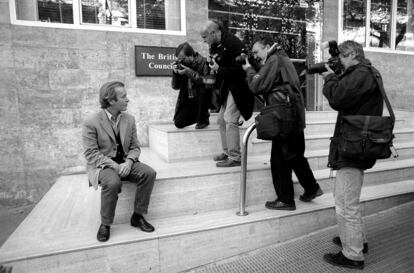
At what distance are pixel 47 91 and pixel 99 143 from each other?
2467mm

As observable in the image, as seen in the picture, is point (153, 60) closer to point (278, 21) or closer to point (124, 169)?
point (124, 169)

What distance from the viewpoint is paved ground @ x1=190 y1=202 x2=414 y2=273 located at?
9.02 ft

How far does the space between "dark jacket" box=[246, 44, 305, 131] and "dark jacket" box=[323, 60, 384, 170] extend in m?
0.48

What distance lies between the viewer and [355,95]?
244 centimetres

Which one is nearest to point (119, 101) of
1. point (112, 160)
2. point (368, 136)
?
point (112, 160)

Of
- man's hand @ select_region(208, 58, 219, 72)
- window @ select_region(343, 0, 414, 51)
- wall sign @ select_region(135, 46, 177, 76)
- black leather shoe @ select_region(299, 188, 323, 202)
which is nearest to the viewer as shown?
black leather shoe @ select_region(299, 188, 323, 202)

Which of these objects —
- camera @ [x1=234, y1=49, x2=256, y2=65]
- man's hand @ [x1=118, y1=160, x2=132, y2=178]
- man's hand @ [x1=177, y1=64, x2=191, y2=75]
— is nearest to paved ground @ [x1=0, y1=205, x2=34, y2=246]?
man's hand @ [x1=118, y1=160, x2=132, y2=178]

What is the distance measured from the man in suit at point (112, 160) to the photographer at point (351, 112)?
5.29ft

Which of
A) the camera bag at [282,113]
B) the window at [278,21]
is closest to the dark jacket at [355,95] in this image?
the camera bag at [282,113]

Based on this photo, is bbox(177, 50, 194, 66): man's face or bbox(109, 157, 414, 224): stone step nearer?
bbox(109, 157, 414, 224): stone step

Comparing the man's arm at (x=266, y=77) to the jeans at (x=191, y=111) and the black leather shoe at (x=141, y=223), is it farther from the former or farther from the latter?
the black leather shoe at (x=141, y=223)

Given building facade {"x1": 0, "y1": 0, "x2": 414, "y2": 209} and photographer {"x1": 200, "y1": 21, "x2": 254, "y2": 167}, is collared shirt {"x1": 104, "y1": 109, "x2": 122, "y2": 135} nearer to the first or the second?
photographer {"x1": 200, "y1": 21, "x2": 254, "y2": 167}

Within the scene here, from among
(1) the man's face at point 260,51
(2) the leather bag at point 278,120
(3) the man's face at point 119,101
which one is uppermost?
(1) the man's face at point 260,51

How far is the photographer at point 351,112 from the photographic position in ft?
8.03
